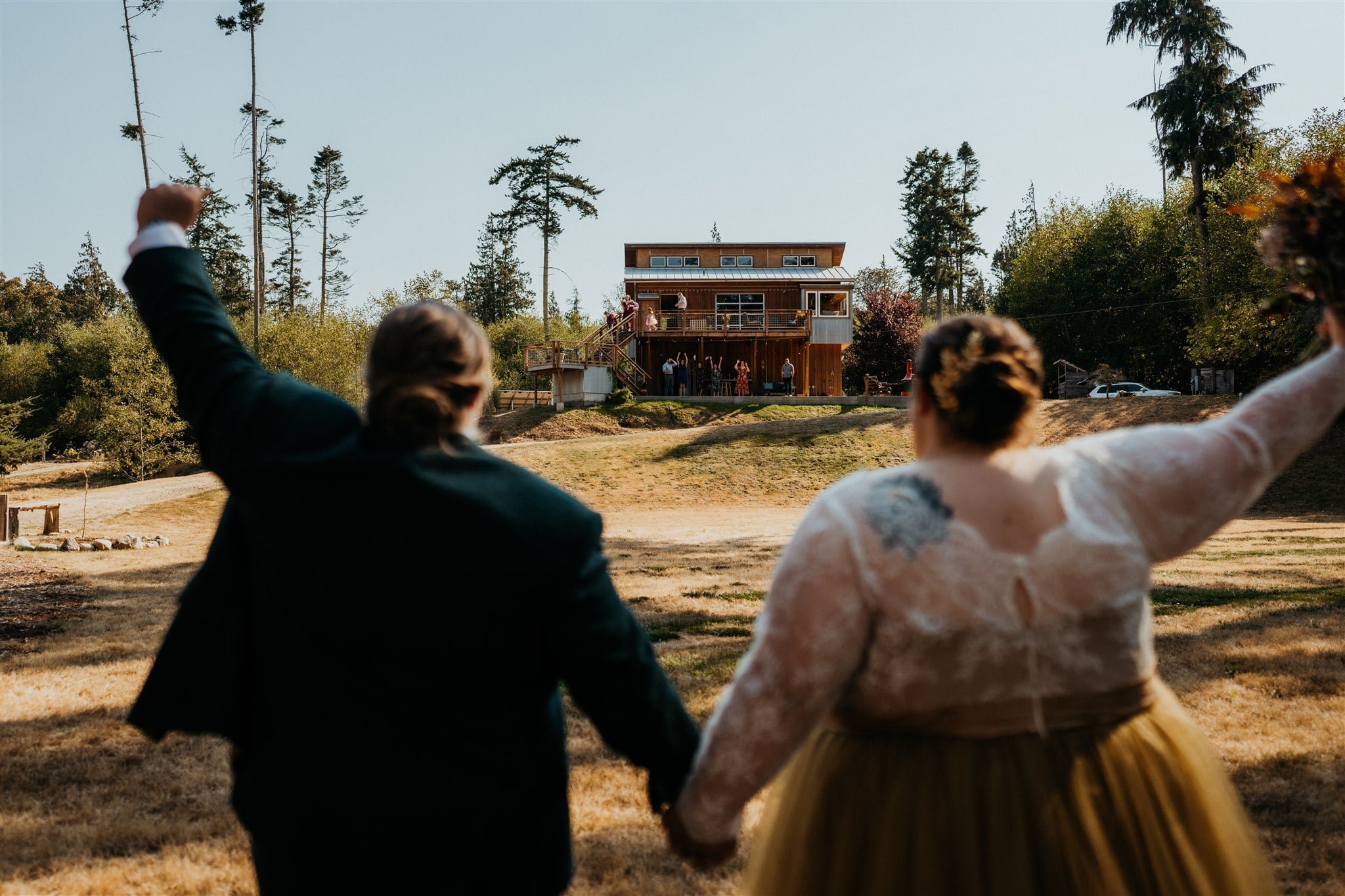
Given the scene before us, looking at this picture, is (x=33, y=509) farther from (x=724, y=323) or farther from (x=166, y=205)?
(x=724, y=323)

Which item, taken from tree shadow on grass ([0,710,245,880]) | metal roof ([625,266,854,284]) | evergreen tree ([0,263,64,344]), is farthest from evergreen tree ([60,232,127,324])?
tree shadow on grass ([0,710,245,880])

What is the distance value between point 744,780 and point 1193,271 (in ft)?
138

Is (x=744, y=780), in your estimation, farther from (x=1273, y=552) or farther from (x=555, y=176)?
(x=555, y=176)

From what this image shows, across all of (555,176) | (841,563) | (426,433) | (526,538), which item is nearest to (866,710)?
(841,563)

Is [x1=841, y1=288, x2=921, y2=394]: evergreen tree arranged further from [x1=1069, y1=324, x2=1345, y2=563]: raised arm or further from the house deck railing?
[x1=1069, y1=324, x2=1345, y2=563]: raised arm

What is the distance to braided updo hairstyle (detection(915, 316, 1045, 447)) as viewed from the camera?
2.01 meters

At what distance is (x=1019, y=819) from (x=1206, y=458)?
0.88 metres

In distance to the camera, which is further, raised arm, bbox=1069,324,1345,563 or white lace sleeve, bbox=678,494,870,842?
raised arm, bbox=1069,324,1345,563

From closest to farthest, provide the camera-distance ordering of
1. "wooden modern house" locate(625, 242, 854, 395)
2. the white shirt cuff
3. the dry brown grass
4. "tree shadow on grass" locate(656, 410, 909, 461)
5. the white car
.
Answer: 1. the white shirt cuff
2. the dry brown grass
3. "tree shadow on grass" locate(656, 410, 909, 461)
4. the white car
5. "wooden modern house" locate(625, 242, 854, 395)

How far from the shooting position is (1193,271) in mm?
38000

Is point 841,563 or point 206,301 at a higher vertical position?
point 206,301

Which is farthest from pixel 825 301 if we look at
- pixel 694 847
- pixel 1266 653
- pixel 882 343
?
pixel 694 847

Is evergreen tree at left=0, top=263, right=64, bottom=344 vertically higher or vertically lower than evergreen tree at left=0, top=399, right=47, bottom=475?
higher

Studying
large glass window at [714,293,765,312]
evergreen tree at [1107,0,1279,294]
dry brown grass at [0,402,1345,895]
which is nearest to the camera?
dry brown grass at [0,402,1345,895]
